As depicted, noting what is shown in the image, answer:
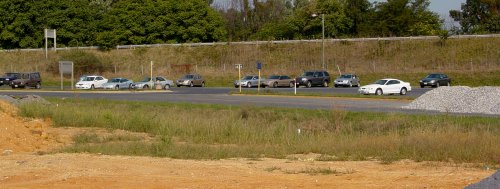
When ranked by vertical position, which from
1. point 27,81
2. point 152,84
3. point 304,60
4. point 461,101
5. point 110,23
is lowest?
point 461,101

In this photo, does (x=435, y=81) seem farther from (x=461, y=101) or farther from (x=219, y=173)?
(x=219, y=173)

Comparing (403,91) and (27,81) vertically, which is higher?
(27,81)

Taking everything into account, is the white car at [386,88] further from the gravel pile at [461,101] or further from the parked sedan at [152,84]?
the parked sedan at [152,84]

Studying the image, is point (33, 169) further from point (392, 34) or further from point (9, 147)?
point (392, 34)

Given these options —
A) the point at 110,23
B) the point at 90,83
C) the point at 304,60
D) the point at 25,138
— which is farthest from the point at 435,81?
the point at 110,23

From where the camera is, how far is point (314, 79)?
70.6 m

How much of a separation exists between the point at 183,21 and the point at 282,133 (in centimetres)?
7425

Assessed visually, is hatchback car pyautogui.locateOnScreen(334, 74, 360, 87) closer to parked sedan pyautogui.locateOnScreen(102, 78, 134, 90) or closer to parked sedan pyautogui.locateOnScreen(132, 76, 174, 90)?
parked sedan pyautogui.locateOnScreen(132, 76, 174, 90)

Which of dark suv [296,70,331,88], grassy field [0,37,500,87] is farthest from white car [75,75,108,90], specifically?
dark suv [296,70,331,88]

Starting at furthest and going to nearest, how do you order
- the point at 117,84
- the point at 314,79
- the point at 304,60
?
the point at 304,60 < the point at 314,79 < the point at 117,84

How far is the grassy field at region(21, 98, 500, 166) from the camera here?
20609mm

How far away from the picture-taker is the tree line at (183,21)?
97500mm

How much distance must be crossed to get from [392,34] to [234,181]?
272 ft

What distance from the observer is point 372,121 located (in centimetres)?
3152
